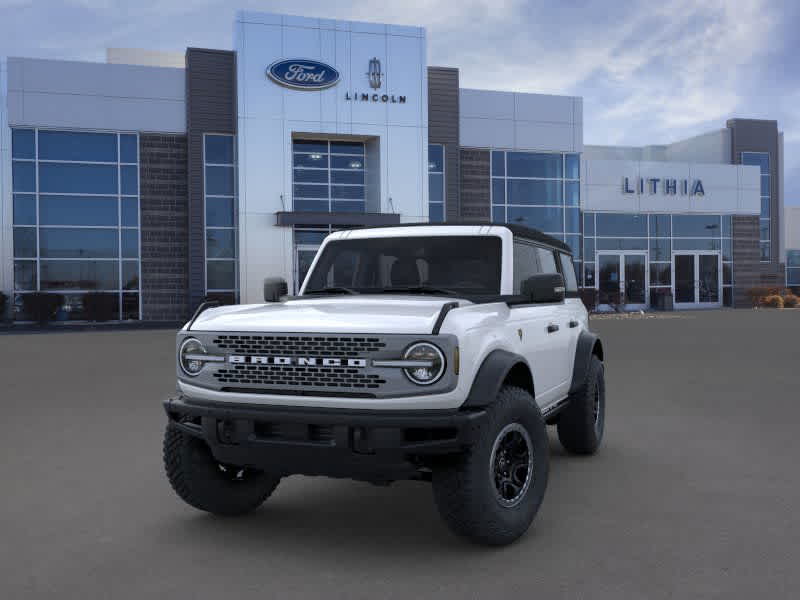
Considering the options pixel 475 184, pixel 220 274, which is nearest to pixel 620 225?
pixel 475 184

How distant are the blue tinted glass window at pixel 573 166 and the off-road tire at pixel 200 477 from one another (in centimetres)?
3145

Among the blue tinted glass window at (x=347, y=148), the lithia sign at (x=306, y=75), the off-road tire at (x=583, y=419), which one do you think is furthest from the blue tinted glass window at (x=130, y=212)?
the off-road tire at (x=583, y=419)

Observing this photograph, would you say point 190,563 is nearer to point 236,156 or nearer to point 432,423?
Result: point 432,423

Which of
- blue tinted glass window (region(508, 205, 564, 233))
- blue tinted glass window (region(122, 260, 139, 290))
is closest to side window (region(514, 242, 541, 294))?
blue tinted glass window (region(122, 260, 139, 290))

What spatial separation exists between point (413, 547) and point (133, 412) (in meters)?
5.50

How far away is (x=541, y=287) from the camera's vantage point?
4.89 meters

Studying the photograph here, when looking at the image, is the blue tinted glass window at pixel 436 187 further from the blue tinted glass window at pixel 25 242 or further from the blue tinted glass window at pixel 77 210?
the blue tinted glass window at pixel 25 242

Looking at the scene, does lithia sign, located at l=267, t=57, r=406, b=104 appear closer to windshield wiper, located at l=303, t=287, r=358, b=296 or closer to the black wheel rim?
windshield wiper, located at l=303, t=287, r=358, b=296

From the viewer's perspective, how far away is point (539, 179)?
112 feet

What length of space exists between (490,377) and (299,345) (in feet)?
3.36

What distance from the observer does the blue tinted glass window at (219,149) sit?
29.1 meters

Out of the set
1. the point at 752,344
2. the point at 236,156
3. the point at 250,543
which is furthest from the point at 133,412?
the point at 236,156

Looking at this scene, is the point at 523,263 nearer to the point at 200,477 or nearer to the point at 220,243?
the point at 200,477

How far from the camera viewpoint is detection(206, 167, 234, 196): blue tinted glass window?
29.2m
